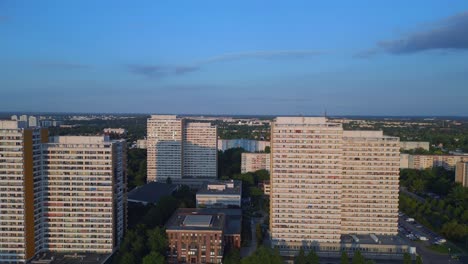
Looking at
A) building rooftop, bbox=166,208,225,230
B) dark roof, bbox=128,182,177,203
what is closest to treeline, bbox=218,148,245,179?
dark roof, bbox=128,182,177,203

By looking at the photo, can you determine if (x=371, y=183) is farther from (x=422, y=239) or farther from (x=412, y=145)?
(x=412, y=145)

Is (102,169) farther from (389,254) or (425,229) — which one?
(425,229)

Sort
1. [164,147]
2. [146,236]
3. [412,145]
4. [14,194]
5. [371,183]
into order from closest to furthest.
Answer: [14,194] → [146,236] → [371,183] → [164,147] → [412,145]

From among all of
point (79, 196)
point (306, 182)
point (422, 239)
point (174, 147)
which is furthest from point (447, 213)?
point (79, 196)

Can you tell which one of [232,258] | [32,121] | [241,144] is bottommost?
[232,258]

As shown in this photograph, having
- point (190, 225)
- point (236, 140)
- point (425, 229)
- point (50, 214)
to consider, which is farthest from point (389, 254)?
point (236, 140)

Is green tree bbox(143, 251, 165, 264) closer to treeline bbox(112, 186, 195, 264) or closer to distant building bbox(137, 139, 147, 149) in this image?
treeline bbox(112, 186, 195, 264)
